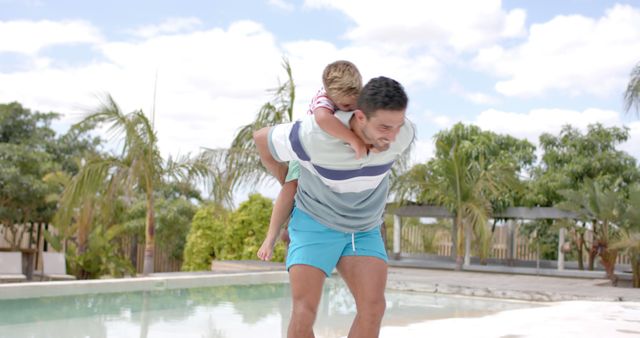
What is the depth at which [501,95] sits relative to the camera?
24641 millimetres

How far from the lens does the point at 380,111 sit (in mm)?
2367

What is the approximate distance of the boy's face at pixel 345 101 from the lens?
2.59 m

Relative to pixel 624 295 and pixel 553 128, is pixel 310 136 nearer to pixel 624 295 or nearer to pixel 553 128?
pixel 624 295

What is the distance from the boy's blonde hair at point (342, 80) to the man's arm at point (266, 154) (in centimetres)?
33

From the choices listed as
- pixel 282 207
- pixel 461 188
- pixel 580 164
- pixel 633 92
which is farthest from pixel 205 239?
pixel 282 207

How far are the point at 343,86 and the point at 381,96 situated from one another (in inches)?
10.0

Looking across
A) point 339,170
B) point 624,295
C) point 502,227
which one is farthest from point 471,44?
point 339,170

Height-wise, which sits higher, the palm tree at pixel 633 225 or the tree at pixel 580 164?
the tree at pixel 580 164

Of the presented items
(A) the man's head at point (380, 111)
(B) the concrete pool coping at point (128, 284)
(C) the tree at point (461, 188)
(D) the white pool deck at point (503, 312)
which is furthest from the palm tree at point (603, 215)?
(A) the man's head at point (380, 111)

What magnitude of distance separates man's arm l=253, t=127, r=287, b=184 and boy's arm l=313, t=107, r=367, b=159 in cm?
35

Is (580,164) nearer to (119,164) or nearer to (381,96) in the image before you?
(119,164)

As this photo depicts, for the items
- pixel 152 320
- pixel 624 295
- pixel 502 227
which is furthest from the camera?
pixel 502 227

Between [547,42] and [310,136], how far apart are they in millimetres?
20437

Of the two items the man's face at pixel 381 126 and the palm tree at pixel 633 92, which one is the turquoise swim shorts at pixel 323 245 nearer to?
the man's face at pixel 381 126
